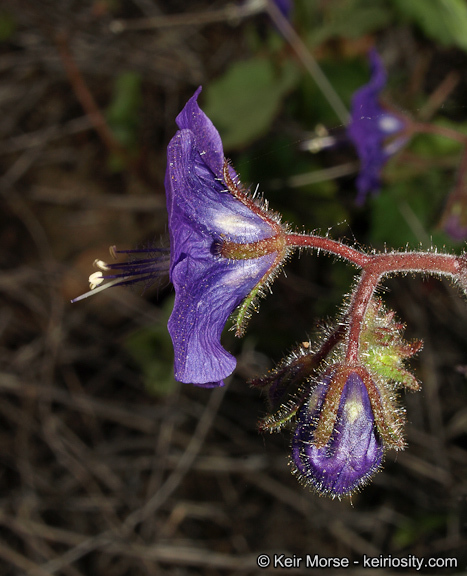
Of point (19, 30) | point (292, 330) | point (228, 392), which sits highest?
point (19, 30)

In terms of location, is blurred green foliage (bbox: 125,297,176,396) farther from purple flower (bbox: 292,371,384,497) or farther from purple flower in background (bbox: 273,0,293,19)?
purple flower (bbox: 292,371,384,497)

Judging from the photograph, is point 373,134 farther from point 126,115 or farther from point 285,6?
point 126,115

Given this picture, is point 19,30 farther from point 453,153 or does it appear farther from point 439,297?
point 439,297

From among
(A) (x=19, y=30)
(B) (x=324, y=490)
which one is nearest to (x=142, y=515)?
(B) (x=324, y=490)

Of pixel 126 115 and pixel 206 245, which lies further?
pixel 126 115

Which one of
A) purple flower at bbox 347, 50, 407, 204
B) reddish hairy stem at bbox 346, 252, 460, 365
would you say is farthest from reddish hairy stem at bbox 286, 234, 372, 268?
purple flower at bbox 347, 50, 407, 204

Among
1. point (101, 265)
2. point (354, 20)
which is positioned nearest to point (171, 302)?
point (101, 265)
